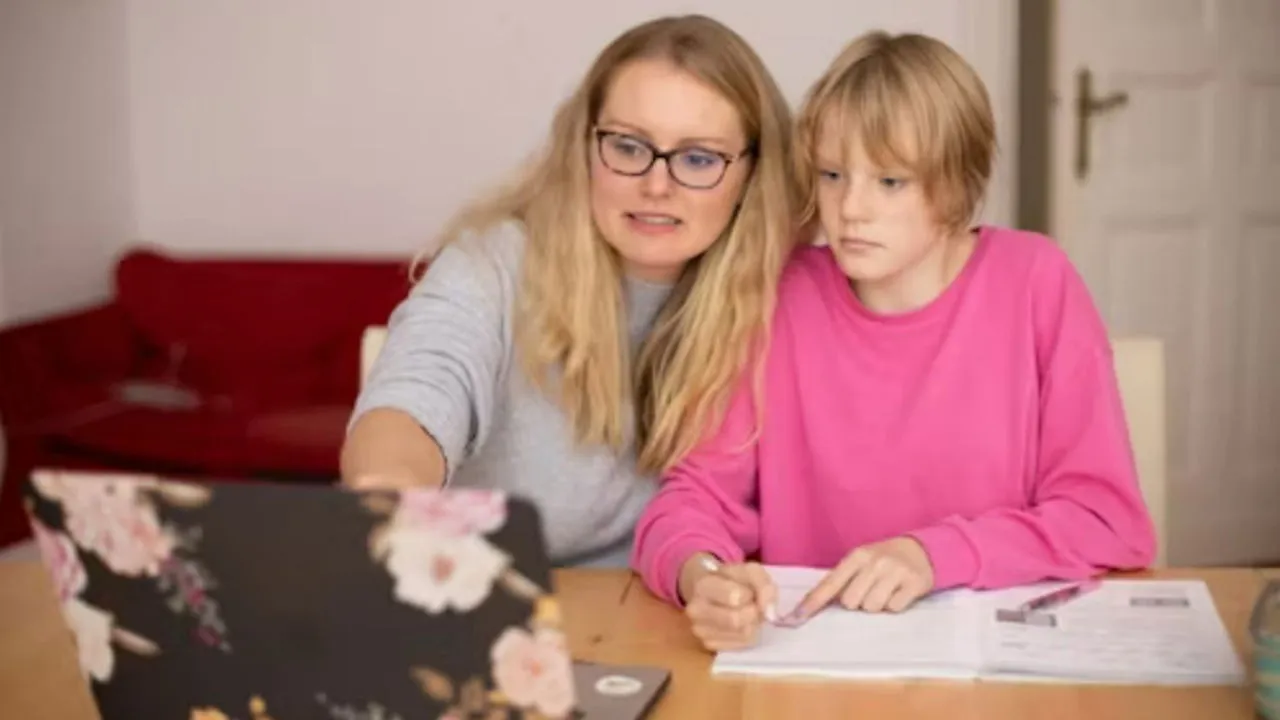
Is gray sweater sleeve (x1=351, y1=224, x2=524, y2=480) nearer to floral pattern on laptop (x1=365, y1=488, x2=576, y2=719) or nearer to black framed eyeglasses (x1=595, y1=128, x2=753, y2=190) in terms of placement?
black framed eyeglasses (x1=595, y1=128, x2=753, y2=190)

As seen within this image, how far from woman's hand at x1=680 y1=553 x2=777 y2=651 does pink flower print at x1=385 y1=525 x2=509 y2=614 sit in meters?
0.45

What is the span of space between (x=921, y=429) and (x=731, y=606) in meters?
0.39

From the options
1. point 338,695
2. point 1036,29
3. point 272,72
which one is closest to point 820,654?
point 338,695

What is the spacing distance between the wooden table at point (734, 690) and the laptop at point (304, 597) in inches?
11.2

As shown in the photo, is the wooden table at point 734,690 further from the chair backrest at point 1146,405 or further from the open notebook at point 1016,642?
the chair backrest at point 1146,405

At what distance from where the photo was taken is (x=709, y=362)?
5.10 ft

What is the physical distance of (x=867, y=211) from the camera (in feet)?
4.89

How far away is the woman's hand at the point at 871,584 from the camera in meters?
1.35

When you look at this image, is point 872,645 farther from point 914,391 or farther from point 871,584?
point 914,391

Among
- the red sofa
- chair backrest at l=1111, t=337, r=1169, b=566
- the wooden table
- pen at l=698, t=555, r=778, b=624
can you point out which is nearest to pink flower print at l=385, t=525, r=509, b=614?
the wooden table

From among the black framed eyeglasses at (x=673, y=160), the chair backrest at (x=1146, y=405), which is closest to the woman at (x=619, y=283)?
the black framed eyeglasses at (x=673, y=160)

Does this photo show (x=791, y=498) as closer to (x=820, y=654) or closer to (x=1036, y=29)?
(x=820, y=654)

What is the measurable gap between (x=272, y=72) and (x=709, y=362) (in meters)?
2.92

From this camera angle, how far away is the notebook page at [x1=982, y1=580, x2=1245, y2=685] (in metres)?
1.20
